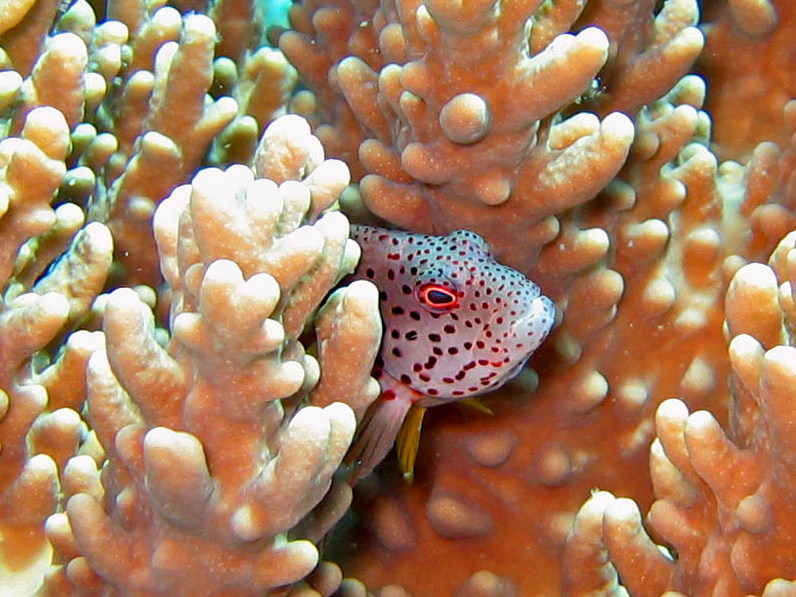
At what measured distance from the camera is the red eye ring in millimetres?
2887

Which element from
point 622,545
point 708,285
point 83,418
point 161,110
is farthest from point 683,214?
point 83,418

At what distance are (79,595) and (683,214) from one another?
2.50 metres

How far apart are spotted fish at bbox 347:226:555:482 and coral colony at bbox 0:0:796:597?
0.56 ft

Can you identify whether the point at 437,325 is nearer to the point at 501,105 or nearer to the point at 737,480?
the point at 501,105

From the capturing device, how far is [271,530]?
2.15 m

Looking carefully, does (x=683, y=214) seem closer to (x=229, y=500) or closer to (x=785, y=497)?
(x=785, y=497)

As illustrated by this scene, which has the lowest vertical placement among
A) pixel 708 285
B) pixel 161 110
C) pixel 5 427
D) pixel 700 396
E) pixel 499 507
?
pixel 499 507

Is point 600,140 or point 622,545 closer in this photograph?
point 622,545

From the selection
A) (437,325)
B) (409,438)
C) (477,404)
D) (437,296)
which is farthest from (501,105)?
(409,438)

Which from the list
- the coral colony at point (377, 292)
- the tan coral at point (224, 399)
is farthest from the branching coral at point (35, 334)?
the tan coral at point (224, 399)

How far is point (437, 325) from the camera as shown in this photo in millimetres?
2951

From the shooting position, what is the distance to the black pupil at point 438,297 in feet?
9.49

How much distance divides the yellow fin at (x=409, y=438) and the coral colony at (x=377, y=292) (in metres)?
0.27

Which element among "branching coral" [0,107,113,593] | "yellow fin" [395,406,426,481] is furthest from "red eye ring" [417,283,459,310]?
"branching coral" [0,107,113,593]
